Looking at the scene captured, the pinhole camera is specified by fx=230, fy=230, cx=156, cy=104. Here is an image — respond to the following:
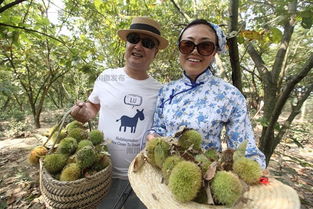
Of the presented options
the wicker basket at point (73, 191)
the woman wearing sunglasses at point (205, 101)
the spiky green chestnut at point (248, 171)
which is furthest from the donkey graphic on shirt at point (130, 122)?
the spiky green chestnut at point (248, 171)

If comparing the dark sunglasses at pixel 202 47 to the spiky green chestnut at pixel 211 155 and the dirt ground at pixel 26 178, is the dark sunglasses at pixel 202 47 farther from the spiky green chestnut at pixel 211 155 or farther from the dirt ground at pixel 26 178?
the dirt ground at pixel 26 178

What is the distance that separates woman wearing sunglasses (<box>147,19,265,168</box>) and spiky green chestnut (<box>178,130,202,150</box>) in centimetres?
33

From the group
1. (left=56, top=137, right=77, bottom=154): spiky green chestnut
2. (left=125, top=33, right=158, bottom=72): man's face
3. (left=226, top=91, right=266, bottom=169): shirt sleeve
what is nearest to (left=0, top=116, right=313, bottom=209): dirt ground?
(left=56, top=137, right=77, bottom=154): spiky green chestnut

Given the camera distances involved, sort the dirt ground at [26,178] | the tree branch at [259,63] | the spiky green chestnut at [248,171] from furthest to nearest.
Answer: the dirt ground at [26,178] → the tree branch at [259,63] → the spiky green chestnut at [248,171]

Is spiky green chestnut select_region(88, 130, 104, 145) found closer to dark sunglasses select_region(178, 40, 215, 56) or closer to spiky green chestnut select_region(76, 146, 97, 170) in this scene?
spiky green chestnut select_region(76, 146, 97, 170)

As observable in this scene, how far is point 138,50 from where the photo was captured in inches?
95.3

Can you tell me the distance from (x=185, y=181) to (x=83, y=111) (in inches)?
60.8

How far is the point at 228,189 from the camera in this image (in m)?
1.12

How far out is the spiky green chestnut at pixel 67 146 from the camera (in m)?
1.79

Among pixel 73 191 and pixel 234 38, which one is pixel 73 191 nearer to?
pixel 73 191

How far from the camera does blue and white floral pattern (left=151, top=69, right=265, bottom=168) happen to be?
6.01ft

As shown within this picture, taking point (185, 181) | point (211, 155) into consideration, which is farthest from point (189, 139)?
point (185, 181)

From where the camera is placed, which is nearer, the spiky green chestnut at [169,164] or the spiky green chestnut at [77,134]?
Result: the spiky green chestnut at [169,164]

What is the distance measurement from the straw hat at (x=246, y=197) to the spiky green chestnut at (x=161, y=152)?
0.13m
